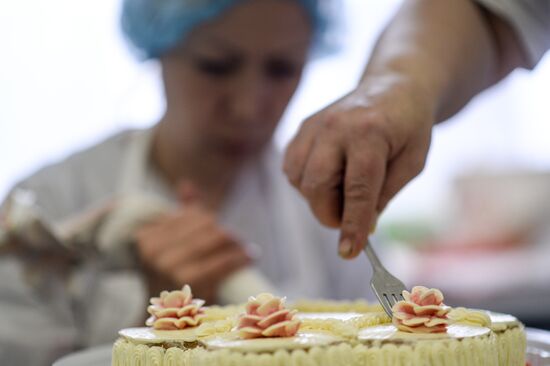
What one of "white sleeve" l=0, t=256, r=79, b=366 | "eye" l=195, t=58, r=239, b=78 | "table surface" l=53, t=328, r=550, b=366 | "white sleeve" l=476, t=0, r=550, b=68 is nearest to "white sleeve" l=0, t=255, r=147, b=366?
"white sleeve" l=0, t=256, r=79, b=366

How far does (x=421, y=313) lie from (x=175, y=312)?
0.72ft

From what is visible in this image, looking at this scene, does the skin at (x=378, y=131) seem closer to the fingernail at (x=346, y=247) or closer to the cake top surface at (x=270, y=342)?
the fingernail at (x=346, y=247)

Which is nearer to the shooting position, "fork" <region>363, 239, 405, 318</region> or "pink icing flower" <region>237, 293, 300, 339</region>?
"pink icing flower" <region>237, 293, 300, 339</region>

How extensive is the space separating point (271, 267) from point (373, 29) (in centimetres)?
106

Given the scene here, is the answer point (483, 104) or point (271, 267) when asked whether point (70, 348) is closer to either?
point (271, 267)

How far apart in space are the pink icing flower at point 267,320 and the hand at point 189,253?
0.77 metres

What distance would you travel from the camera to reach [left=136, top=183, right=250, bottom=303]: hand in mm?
1377

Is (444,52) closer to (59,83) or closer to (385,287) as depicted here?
(385,287)

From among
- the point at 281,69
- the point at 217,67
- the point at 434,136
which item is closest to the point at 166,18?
the point at 217,67

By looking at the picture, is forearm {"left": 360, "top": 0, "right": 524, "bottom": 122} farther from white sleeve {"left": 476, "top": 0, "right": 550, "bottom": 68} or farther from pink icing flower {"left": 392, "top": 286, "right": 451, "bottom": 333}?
pink icing flower {"left": 392, "top": 286, "right": 451, "bottom": 333}

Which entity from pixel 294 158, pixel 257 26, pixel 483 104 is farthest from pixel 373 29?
pixel 294 158

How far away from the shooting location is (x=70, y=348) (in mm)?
1447

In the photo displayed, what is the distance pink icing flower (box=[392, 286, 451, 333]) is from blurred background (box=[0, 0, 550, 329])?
2.95 ft

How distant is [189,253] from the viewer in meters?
1.41
